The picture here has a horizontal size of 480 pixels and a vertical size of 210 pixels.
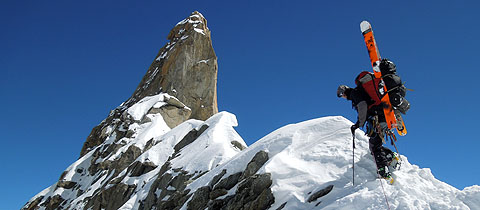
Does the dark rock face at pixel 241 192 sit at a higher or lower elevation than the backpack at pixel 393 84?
lower

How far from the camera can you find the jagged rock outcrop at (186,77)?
5156 centimetres

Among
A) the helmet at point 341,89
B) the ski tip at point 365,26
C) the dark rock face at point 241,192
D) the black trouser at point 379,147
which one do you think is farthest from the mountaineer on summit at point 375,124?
the dark rock face at point 241,192

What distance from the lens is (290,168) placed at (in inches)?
375

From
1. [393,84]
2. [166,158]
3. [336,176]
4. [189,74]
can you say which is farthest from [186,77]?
[393,84]

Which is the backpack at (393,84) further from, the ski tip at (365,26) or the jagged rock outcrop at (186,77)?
the jagged rock outcrop at (186,77)

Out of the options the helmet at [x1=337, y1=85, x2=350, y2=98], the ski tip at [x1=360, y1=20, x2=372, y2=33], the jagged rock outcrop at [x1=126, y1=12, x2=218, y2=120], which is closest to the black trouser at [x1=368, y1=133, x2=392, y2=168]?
the helmet at [x1=337, y1=85, x2=350, y2=98]

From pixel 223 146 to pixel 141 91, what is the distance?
4090cm

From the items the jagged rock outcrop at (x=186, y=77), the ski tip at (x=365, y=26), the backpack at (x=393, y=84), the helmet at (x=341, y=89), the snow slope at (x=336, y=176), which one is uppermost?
the jagged rock outcrop at (x=186, y=77)

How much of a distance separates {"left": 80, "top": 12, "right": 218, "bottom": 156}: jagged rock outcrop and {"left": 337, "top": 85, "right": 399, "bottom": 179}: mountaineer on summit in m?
42.0

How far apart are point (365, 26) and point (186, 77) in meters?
46.5

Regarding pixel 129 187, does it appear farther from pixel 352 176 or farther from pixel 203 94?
pixel 203 94

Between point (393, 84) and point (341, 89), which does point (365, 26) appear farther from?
point (393, 84)

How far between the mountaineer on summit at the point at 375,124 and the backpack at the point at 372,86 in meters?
0.09

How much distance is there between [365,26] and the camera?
904 centimetres
